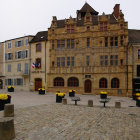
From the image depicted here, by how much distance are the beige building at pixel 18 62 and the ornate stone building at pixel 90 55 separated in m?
5.58

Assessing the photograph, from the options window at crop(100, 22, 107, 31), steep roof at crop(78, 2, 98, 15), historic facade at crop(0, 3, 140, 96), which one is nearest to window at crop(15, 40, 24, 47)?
historic facade at crop(0, 3, 140, 96)

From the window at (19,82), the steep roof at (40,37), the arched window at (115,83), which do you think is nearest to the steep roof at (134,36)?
the arched window at (115,83)

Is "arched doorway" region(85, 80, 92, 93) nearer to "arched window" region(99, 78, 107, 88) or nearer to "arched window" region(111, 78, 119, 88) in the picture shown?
"arched window" region(99, 78, 107, 88)

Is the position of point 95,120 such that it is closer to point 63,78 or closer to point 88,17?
point 63,78

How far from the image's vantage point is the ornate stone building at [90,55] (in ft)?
78.0

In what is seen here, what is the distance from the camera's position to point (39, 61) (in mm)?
27859

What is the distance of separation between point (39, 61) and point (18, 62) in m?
5.64

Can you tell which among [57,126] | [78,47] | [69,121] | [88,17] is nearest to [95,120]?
[69,121]

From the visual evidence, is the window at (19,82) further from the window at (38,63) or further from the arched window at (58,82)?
the arched window at (58,82)

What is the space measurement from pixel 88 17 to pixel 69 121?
20.9 metres

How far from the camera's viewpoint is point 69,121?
26.9 ft

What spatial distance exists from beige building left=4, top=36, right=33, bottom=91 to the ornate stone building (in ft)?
18.3

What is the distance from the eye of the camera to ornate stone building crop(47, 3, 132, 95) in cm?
2377

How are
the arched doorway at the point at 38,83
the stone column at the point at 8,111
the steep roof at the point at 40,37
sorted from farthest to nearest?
the steep roof at the point at 40,37 < the arched doorway at the point at 38,83 < the stone column at the point at 8,111
